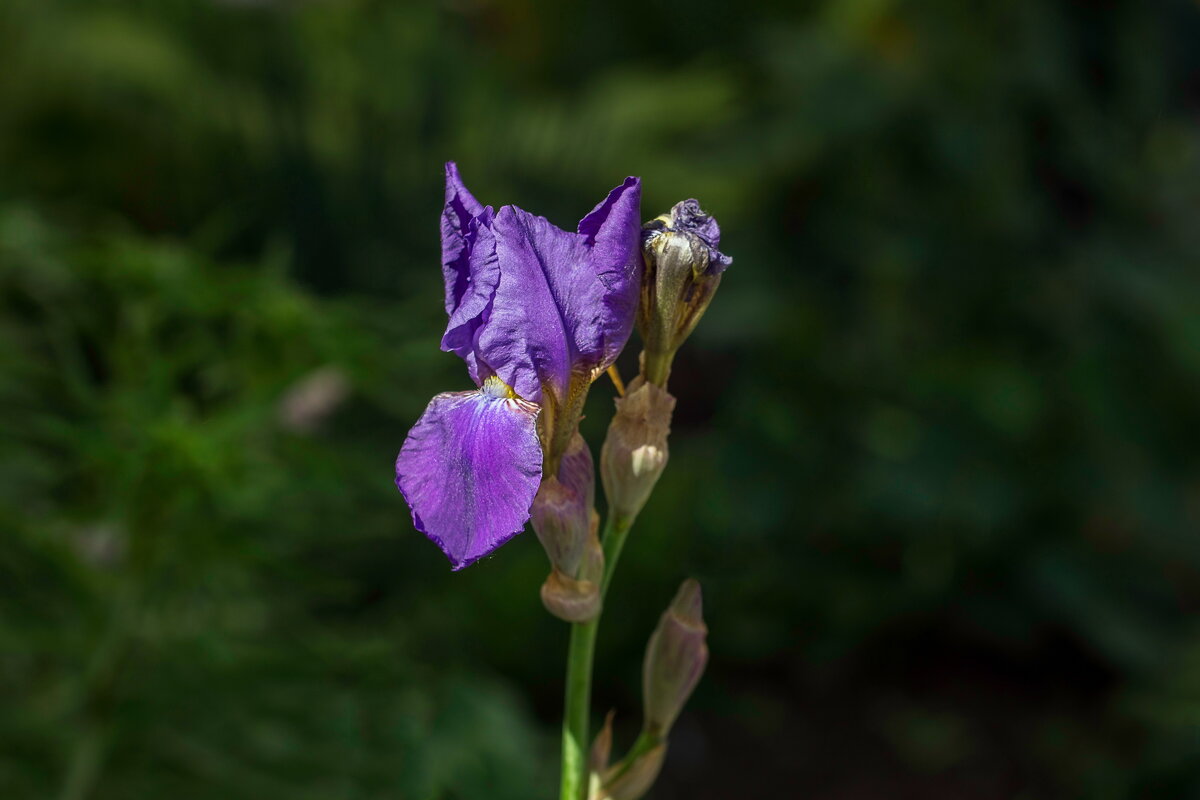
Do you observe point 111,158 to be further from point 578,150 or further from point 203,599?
point 203,599

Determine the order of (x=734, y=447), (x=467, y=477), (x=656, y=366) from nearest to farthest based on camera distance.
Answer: (x=467, y=477)
(x=656, y=366)
(x=734, y=447)

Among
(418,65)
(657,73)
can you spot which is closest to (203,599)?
(418,65)

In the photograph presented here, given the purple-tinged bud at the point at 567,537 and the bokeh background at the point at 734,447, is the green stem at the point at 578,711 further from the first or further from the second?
the bokeh background at the point at 734,447

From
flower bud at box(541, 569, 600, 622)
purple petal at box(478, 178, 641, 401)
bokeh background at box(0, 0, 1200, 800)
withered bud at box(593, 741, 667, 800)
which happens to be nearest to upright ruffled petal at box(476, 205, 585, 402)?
purple petal at box(478, 178, 641, 401)

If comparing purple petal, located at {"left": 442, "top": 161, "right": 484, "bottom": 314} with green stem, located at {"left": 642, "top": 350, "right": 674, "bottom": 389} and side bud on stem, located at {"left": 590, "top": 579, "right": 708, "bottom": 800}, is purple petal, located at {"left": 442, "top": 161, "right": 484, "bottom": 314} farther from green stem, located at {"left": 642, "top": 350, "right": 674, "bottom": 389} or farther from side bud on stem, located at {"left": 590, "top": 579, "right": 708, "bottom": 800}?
side bud on stem, located at {"left": 590, "top": 579, "right": 708, "bottom": 800}

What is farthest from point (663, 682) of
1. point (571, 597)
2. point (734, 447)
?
A: point (734, 447)

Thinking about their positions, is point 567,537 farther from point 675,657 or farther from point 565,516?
point 675,657

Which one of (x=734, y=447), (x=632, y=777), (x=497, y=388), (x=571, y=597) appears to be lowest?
(x=734, y=447)
